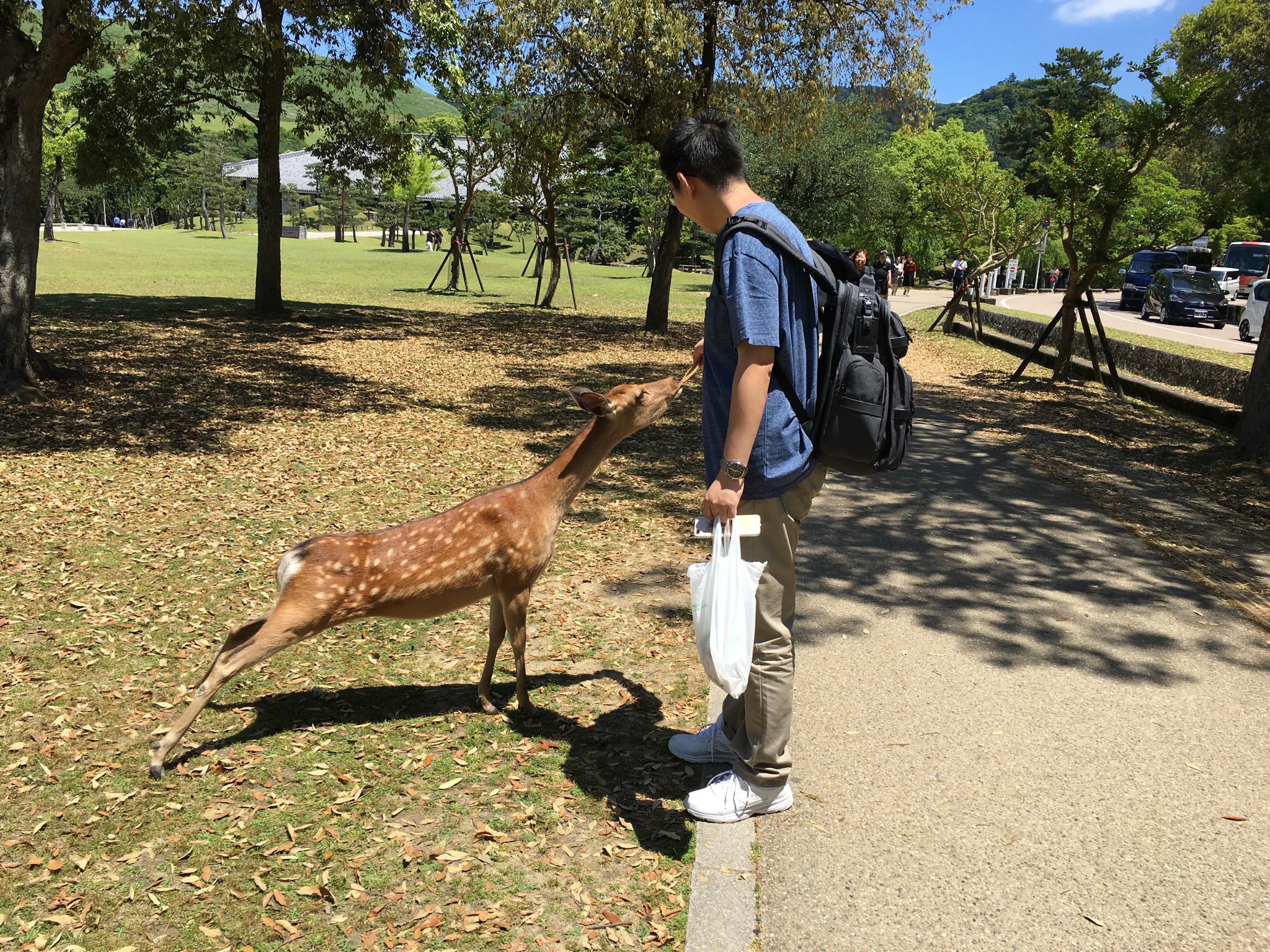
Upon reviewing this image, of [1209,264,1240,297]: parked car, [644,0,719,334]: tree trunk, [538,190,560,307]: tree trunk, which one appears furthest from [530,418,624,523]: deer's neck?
[1209,264,1240,297]: parked car

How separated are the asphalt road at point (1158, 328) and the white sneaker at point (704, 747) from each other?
22066 millimetres

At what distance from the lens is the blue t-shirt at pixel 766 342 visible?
2.76 m

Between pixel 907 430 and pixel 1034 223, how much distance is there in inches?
872

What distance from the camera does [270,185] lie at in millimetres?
18109

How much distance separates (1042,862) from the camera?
3.17 metres

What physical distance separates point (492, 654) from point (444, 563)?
544 mm

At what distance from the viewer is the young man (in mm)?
2775

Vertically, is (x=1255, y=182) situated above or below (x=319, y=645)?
above

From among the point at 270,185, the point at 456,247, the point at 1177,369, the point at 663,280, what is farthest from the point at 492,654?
the point at 456,247

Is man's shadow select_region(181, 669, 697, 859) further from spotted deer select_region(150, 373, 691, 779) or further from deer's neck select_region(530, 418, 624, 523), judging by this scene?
deer's neck select_region(530, 418, 624, 523)

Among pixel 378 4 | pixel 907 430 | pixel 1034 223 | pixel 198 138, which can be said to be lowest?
pixel 907 430

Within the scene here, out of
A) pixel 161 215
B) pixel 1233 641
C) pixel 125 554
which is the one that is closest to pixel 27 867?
pixel 125 554

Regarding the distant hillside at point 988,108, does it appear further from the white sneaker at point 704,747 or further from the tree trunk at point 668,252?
the white sneaker at point 704,747

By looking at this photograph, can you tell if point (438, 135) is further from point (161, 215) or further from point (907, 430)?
point (161, 215)
